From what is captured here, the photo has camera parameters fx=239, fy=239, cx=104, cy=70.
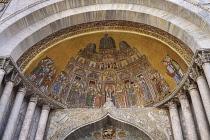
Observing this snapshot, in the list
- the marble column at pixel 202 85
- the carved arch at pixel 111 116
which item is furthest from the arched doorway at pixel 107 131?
the marble column at pixel 202 85

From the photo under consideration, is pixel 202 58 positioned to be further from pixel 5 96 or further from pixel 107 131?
pixel 5 96

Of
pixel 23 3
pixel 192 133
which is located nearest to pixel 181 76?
pixel 192 133

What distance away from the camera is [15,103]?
651 cm

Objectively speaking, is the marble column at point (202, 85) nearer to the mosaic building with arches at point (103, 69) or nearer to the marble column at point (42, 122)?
the mosaic building with arches at point (103, 69)

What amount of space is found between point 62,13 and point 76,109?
3214mm

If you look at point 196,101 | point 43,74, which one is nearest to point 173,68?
point 196,101

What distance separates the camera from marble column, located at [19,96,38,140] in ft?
21.2

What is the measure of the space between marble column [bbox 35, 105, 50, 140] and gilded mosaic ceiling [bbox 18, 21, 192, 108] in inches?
21.9

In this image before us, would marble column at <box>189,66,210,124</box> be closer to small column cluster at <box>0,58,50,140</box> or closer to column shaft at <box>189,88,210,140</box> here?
column shaft at <box>189,88,210,140</box>

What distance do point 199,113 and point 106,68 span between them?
12.6 feet

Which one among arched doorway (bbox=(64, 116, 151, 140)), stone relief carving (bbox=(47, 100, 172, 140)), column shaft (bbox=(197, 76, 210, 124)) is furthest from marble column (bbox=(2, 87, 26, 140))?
column shaft (bbox=(197, 76, 210, 124))

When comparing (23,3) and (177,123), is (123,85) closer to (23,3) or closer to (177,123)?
→ (177,123)

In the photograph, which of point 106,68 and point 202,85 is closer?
point 202,85

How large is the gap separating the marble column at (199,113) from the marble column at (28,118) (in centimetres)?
444
